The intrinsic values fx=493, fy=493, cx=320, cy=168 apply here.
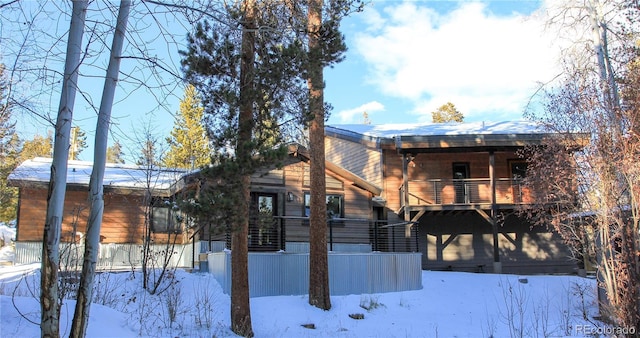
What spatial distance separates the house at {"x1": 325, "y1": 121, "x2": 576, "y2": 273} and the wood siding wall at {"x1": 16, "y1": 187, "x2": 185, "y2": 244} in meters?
9.19

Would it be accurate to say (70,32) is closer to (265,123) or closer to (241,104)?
(241,104)

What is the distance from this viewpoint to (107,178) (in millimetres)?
17734

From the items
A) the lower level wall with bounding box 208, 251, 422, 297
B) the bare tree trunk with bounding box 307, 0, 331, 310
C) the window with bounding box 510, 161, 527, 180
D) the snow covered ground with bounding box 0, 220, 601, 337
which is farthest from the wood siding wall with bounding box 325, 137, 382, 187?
the bare tree trunk with bounding box 307, 0, 331, 310

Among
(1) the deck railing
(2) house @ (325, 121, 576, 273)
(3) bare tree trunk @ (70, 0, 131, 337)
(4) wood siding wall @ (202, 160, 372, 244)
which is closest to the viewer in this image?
(3) bare tree trunk @ (70, 0, 131, 337)

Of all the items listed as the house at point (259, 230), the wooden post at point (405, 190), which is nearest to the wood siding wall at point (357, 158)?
the wooden post at point (405, 190)

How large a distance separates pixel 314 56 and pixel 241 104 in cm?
153

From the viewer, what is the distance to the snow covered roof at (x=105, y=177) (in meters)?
15.7

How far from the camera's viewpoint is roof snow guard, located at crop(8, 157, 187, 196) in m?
15.7

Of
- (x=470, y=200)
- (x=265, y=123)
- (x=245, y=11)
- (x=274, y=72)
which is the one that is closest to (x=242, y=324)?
(x=265, y=123)

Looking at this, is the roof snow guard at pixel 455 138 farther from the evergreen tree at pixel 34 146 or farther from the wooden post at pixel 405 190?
the evergreen tree at pixel 34 146

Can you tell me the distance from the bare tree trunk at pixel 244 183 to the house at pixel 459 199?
39.0 feet

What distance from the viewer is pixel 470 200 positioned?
2091 centimetres

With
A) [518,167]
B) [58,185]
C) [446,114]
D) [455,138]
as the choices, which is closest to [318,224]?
[58,185]

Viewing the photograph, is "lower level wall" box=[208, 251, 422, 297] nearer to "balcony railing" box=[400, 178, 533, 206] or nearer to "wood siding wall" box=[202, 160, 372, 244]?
"wood siding wall" box=[202, 160, 372, 244]
